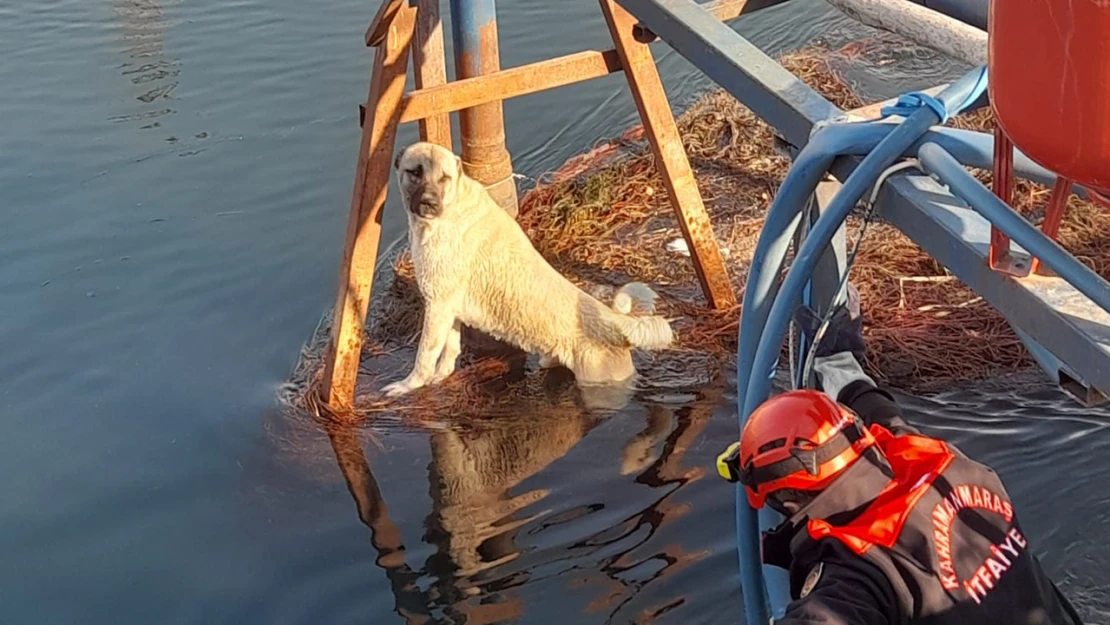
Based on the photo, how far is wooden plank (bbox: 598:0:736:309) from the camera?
5074mm

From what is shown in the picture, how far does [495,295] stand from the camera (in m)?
5.39

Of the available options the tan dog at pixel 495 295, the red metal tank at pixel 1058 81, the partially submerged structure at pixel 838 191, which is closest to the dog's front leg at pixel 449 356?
the tan dog at pixel 495 295

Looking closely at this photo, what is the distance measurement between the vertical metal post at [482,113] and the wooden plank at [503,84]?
0.56 m

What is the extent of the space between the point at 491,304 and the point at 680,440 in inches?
42.5

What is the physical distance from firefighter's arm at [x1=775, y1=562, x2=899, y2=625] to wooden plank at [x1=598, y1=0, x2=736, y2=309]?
316 centimetres

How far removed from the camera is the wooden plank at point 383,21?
4512mm

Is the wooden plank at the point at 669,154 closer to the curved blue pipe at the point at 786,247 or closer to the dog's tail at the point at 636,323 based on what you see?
the dog's tail at the point at 636,323

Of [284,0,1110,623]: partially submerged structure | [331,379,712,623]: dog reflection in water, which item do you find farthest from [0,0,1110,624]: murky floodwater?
[284,0,1110,623]: partially submerged structure

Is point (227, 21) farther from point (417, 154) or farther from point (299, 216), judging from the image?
point (417, 154)

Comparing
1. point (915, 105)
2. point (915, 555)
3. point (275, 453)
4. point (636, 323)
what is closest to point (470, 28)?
point (636, 323)

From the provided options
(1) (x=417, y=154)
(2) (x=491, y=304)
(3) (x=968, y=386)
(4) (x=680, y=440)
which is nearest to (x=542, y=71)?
(1) (x=417, y=154)

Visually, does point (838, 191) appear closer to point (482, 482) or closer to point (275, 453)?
point (482, 482)

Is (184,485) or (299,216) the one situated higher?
(299,216)

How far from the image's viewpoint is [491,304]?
17.8ft
